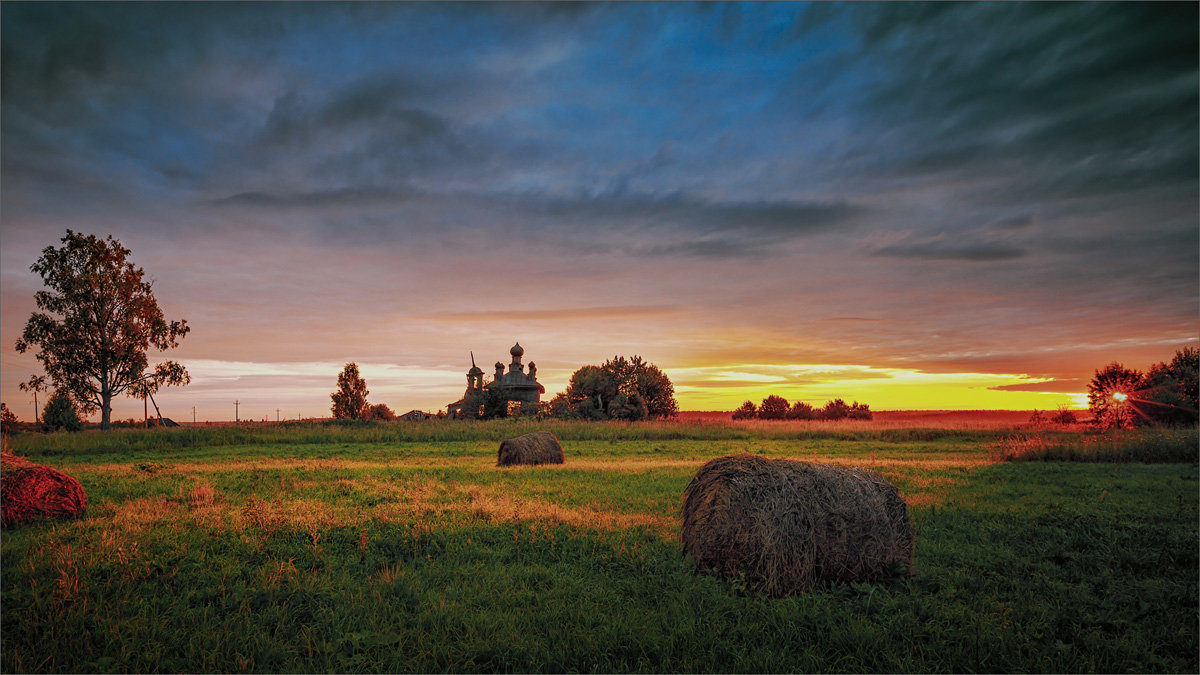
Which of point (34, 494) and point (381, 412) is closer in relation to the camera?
point (34, 494)

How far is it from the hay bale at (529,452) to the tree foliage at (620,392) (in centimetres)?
4390

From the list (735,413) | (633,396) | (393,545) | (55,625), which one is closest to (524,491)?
(393,545)

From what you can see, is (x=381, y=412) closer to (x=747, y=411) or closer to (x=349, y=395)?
(x=349, y=395)

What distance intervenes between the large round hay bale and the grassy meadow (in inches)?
16.6

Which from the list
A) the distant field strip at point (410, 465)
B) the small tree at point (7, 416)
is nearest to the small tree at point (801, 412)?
the distant field strip at point (410, 465)

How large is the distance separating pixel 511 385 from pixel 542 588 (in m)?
60.8

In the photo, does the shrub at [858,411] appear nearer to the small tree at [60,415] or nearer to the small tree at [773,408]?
the small tree at [773,408]

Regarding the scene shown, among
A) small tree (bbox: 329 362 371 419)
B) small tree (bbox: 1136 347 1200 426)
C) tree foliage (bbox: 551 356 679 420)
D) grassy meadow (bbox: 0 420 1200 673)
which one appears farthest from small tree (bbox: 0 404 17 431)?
small tree (bbox: 1136 347 1200 426)

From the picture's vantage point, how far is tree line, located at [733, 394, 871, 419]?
8331 centimetres

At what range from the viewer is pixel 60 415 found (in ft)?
232

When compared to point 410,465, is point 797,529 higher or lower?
higher

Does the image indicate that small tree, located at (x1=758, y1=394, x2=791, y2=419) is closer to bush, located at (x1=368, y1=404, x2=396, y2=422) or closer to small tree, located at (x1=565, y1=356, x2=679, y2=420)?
small tree, located at (x1=565, y1=356, x2=679, y2=420)

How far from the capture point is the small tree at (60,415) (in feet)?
225

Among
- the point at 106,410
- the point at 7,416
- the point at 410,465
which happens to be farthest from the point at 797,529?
the point at 7,416
